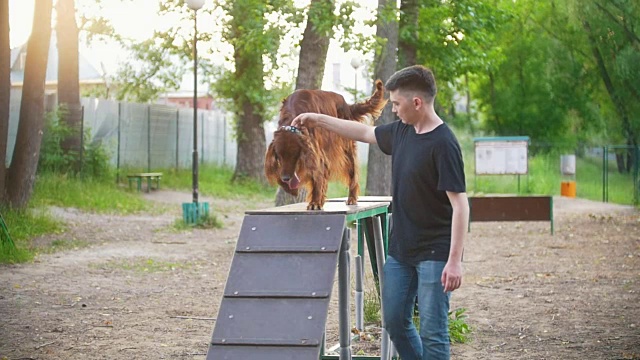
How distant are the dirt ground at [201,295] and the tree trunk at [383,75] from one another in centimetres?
226

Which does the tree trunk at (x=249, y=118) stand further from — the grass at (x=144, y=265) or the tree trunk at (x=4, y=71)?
the grass at (x=144, y=265)

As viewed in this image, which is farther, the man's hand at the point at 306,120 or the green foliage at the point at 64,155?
the green foliage at the point at 64,155

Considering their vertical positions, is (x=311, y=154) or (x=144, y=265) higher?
(x=311, y=154)

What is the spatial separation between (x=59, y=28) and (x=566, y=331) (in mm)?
20235

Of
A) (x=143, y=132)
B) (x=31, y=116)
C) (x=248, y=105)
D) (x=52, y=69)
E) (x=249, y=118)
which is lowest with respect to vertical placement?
(x=31, y=116)

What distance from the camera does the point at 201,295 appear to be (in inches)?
444

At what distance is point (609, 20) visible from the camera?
25297mm

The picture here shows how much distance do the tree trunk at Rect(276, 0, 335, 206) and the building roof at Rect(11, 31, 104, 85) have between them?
32.9 m

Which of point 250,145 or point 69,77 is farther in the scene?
point 250,145

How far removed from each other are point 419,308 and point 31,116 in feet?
44.3

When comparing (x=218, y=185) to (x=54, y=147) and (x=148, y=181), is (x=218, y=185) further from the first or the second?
(x=54, y=147)

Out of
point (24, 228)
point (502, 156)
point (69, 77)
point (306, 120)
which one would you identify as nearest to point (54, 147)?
point (69, 77)

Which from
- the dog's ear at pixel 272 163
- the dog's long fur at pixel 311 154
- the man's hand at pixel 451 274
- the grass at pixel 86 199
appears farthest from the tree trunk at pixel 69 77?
the man's hand at pixel 451 274

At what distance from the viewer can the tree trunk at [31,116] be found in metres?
17.0
